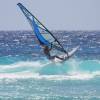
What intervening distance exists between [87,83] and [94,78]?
1.98m

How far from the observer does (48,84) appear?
71.2ft

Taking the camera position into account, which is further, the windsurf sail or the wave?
the wave

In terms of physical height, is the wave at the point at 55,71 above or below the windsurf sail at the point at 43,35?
below

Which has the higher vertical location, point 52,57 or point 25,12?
point 25,12

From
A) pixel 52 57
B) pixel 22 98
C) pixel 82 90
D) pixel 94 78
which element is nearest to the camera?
pixel 22 98

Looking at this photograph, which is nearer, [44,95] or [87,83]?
[44,95]

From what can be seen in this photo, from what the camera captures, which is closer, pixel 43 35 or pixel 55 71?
pixel 43 35

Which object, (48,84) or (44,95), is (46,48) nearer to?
(48,84)

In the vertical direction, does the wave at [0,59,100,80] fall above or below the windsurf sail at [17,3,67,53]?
below

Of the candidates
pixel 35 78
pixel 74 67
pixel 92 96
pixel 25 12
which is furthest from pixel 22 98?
pixel 74 67

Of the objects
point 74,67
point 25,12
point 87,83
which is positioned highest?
point 25,12

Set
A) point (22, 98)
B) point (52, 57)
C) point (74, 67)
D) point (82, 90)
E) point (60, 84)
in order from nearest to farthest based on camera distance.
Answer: point (22, 98) → point (82, 90) → point (60, 84) → point (52, 57) → point (74, 67)

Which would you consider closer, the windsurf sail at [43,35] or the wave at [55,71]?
the windsurf sail at [43,35]

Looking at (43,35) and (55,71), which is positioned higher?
(43,35)
